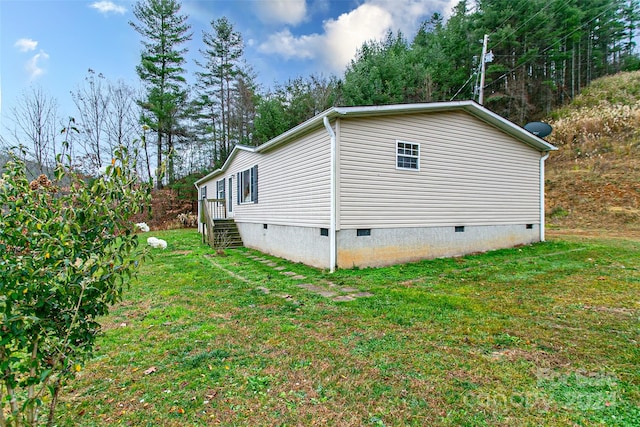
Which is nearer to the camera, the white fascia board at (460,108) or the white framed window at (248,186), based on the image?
the white fascia board at (460,108)

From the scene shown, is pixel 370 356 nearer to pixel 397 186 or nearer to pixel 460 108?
pixel 397 186

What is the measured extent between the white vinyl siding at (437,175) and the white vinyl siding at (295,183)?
22.1 inches

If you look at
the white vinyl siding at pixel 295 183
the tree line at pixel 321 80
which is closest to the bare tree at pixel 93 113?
the tree line at pixel 321 80

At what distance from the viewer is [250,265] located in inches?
Result: 318

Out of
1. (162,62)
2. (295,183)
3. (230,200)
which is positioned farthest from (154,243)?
(162,62)

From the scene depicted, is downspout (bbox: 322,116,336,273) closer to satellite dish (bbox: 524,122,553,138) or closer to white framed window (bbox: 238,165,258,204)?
white framed window (bbox: 238,165,258,204)

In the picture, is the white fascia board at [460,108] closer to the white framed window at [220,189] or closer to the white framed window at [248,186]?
the white framed window at [248,186]

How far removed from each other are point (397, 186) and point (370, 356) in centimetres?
532

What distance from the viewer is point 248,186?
39.9 feet

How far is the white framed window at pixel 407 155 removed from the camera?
25.6 feet

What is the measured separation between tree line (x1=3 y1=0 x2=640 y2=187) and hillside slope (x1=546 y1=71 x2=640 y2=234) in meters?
3.70

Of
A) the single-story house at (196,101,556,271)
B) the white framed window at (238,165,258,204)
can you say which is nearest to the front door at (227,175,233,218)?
the white framed window at (238,165,258,204)

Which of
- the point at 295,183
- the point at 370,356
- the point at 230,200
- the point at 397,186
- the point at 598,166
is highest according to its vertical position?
the point at 598,166

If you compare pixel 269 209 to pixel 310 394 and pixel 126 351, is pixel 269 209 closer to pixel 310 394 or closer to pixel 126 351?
pixel 126 351
